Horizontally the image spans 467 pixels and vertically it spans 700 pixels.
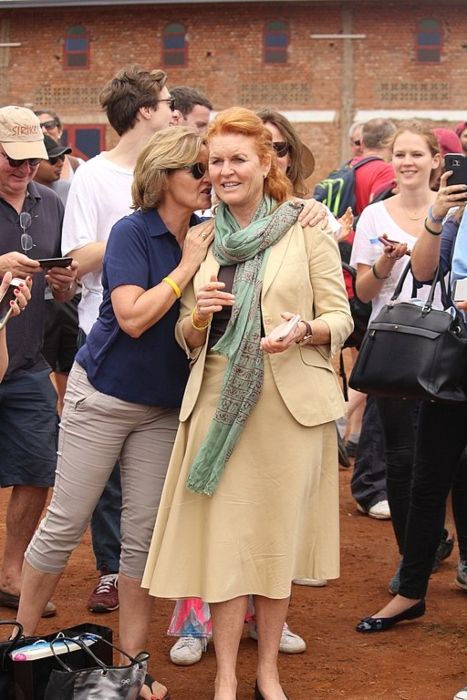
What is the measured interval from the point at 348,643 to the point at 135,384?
1688mm

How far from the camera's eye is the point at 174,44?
32.2m

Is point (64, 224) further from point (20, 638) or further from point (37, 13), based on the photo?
point (37, 13)

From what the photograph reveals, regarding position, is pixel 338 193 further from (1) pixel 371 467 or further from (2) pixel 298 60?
(2) pixel 298 60

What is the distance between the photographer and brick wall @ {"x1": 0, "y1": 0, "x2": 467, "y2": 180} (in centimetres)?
3105

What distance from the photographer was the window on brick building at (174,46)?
32.0 metres


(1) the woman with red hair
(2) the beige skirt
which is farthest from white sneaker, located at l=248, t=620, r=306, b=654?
(2) the beige skirt

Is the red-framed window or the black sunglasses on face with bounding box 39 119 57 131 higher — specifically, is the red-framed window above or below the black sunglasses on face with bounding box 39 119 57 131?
below

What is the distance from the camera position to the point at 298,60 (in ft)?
103

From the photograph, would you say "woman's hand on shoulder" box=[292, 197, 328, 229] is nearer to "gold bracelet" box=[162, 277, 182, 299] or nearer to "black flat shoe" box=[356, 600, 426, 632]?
"gold bracelet" box=[162, 277, 182, 299]

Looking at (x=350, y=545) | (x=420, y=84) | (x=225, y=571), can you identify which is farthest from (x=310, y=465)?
(x=420, y=84)

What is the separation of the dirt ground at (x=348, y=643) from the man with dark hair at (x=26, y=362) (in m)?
0.46

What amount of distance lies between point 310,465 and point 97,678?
110 cm

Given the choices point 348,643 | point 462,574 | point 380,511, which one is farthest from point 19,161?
point 380,511

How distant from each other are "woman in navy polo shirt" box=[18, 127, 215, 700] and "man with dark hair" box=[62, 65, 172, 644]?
91 cm
